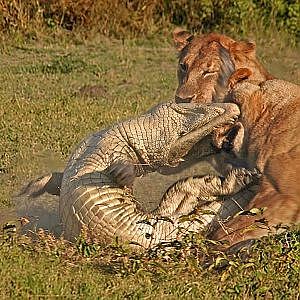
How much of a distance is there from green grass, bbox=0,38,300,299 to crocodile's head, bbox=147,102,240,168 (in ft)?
2.75

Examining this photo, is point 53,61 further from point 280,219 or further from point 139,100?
point 280,219

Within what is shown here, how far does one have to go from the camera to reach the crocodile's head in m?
6.54

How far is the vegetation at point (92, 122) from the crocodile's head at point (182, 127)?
2.30 ft

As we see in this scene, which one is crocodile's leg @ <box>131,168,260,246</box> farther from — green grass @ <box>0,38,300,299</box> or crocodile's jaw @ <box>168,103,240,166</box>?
green grass @ <box>0,38,300,299</box>

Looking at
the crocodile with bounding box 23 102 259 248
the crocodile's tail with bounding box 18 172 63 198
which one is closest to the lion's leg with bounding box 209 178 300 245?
the crocodile with bounding box 23 102 259 248

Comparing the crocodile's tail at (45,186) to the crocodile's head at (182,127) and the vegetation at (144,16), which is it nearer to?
the crocodile's head at (182,127)

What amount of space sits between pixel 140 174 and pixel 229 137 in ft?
2.07

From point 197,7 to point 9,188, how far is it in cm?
982

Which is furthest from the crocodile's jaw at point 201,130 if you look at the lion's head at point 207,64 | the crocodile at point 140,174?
the lion's head at point 207,64

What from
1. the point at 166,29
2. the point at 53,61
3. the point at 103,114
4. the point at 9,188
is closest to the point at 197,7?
the point at 166,29

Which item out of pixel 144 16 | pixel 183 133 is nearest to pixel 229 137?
pixel 183 133

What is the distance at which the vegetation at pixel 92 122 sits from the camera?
542 cm

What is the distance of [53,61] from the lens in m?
15.3

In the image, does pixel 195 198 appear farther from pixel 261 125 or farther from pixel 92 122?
pixel 92 122
